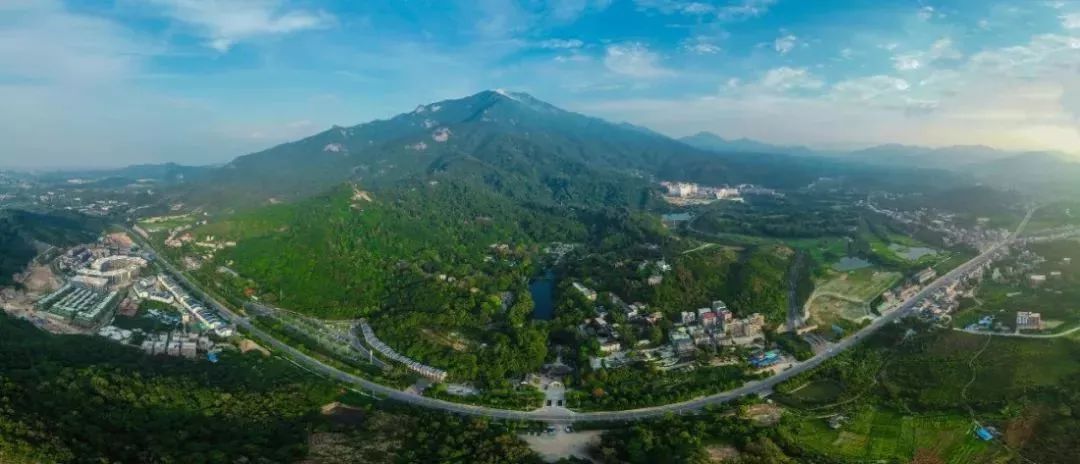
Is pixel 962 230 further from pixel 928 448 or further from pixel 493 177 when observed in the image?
pixel 493 177

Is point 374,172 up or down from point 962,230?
up

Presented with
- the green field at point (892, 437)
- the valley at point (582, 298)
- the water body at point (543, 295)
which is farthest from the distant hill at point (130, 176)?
the green field at point (892, 437)

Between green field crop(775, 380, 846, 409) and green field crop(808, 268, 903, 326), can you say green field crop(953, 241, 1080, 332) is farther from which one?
green field crop(775, 380, 846, 409)

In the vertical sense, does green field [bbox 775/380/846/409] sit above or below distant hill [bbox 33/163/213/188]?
below

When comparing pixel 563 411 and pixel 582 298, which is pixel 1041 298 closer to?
pixel 582 298

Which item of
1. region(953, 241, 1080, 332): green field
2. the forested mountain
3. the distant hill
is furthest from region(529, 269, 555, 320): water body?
the distant hill

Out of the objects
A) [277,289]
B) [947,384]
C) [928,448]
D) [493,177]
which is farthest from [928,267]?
[493,177]

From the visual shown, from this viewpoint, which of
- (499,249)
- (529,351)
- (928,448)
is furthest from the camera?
(499,249)
